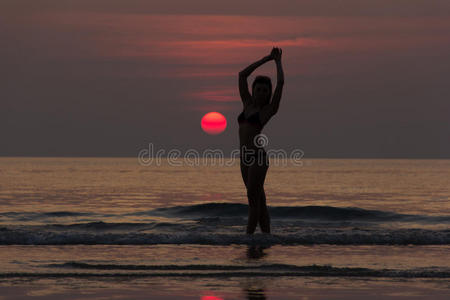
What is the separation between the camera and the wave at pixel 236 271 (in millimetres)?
8445

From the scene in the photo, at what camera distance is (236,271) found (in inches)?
340

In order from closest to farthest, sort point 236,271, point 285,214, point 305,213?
point 236,271 < point 305,213 < point 285,214

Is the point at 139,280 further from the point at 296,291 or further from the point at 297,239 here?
the point at 297,239

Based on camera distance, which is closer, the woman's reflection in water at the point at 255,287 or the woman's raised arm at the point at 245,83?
the woman's reflection in water at the point at 255,287

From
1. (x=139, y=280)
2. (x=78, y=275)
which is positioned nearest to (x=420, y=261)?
(x=139, y=280)

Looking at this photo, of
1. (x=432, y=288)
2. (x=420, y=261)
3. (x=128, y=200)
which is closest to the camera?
(x=432, y=288)

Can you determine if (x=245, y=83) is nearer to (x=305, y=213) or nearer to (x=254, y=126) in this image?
(x=254, y=126)

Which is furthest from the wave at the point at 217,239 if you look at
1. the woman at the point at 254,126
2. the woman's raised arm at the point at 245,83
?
the woman's raised arm at the point at 245,83

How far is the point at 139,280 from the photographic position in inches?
319

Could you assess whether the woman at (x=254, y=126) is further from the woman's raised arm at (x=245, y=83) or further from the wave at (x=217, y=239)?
the wave at (x=217, y=239)

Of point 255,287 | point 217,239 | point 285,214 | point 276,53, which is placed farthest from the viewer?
point 285,214

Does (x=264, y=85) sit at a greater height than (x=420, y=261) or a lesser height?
greater

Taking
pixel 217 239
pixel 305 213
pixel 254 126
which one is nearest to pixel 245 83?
pixel 254 126

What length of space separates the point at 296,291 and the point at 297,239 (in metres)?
4.64
